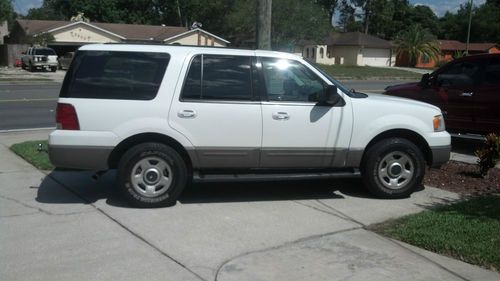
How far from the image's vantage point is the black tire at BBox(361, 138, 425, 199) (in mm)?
6758

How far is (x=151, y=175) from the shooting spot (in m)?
6.26

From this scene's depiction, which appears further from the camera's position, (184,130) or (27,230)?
(184,130)

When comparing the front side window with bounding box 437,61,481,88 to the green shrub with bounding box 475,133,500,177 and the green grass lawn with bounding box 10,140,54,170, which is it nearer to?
the green shrub with bounding box 475,133,500,177

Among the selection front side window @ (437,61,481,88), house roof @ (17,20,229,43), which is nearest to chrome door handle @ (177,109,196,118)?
front side window @ (437,61,481,88)

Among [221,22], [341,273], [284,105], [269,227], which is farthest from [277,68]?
[221,22]

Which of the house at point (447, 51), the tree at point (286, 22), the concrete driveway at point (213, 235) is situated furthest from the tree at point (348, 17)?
the concrete driveway at point (213, 235)

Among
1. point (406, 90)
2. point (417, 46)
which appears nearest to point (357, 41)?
point (417, 46)

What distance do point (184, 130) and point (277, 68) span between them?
1.31 metres

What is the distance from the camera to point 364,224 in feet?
19.2

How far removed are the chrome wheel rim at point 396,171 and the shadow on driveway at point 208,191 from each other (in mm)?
334

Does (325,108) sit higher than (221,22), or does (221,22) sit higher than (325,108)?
(221,22)

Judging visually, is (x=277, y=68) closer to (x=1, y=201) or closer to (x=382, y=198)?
(x=382, y=198)

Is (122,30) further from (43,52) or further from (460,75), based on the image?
(460,75)

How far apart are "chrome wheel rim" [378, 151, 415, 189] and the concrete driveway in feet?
0.75
